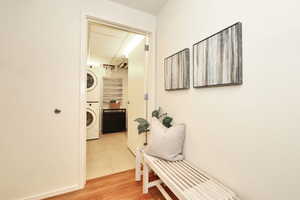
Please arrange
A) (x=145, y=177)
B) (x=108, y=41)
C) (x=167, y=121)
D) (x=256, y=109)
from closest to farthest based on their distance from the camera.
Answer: (x=256, y=109) → (x=145, y=177) → (x=167, y=121) → (x=108, y=41)

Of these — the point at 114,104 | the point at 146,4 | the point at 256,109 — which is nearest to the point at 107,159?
the point at 256,109

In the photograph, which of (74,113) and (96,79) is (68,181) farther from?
(96,79)

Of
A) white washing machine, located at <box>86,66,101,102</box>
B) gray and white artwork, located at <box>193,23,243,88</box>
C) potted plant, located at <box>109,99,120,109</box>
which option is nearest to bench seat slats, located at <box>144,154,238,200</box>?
gray and white artwork, located at <box>193,23,243,88</box>

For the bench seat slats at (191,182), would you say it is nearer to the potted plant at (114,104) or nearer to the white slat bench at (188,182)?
the white slat bench at (188,182)

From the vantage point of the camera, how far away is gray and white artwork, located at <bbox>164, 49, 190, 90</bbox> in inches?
53.6

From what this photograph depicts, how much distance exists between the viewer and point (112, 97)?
479 centimetres

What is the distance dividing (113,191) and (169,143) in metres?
0.93

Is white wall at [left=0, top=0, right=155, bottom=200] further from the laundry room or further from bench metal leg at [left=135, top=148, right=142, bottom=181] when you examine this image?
bench metal leg at [left=135, top=148, right=142, bottom=181]

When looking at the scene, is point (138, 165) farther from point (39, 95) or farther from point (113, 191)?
point (39, 95)

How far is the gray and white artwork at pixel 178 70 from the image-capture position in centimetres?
136

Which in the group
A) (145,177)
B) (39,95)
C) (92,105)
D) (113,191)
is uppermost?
(39,95)

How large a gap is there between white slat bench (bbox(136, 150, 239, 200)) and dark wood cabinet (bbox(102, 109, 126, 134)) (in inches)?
119

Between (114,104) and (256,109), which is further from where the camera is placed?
(114,104)

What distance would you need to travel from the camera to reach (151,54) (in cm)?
200
